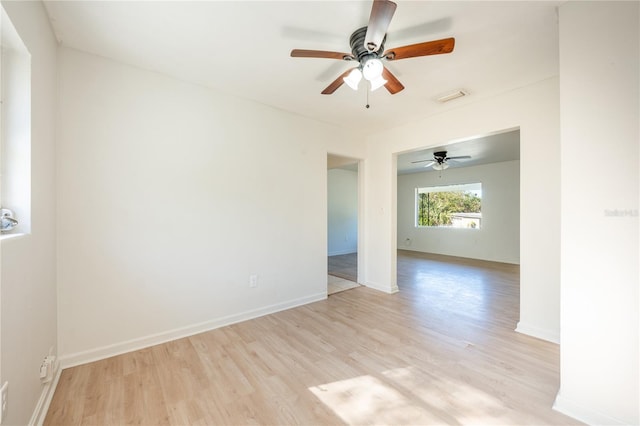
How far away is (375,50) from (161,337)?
2.97 m

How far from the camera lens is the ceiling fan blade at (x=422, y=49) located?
1612 millimetres

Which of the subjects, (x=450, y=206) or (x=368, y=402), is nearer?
(x=368, y=402)

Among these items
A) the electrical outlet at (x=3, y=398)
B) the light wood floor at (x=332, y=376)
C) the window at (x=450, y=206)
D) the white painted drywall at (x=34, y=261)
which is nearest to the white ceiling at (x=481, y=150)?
the window at (x=450, y=206)

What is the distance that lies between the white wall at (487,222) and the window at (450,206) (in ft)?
0.49

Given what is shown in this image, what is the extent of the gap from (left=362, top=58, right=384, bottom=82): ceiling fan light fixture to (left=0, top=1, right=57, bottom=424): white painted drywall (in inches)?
71.5

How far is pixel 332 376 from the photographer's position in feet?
6.30

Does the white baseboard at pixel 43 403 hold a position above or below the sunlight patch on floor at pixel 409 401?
above

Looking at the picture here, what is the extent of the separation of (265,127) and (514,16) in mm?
2412

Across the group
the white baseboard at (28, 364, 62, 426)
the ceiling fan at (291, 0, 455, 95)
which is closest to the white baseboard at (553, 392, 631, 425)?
the ceiling fan at (291, 0, 455, 95)

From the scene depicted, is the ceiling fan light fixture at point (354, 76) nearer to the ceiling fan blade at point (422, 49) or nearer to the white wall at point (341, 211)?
the ceiling fan blade at point (422, 49)

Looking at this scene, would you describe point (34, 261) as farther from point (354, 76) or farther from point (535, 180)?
point (535, 180)

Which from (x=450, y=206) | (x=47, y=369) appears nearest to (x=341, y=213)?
(x=450, y=206)

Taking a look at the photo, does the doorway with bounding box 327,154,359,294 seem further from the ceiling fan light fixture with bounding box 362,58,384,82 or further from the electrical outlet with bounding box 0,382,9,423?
the electrical outlet with bounding box 0,382,9,423

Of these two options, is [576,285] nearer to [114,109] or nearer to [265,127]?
[265,127]
